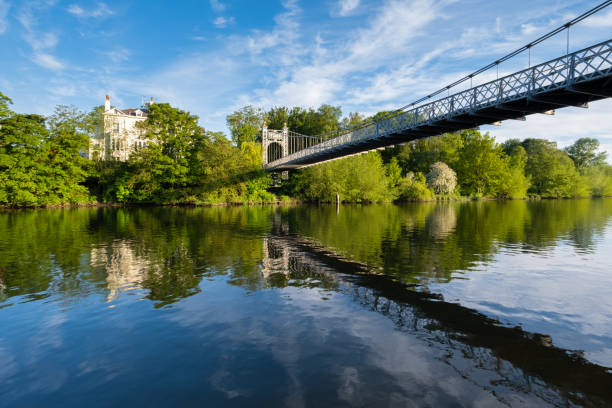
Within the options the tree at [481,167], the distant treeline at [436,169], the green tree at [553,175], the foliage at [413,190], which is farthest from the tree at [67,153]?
the green tree at [553,175]

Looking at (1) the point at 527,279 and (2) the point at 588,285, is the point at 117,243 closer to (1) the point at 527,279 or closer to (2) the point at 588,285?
(1) the point at 527,279

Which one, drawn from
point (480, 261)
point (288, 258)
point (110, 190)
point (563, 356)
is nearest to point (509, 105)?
point (480, 261)

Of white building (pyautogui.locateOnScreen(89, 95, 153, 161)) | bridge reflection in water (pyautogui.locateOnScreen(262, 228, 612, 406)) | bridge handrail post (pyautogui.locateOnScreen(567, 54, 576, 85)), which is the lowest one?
bridge reflection in water (pyautogui.locateOnScreen(262, 228, 612, 406))

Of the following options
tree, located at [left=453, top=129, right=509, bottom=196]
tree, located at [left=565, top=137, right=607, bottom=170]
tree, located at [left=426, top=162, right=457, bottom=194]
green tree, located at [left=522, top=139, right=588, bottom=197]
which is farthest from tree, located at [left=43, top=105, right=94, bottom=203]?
tree, located at [left=565, top=137, right=607, bottom=170]

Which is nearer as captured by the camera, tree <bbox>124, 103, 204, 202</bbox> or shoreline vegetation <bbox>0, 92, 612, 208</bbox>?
shoreline vegetation <bbox>0, 92, 612, 208</bbox>

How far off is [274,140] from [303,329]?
63.3 metres

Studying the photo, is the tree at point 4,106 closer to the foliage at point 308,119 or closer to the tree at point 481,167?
the foliage at point 308,119

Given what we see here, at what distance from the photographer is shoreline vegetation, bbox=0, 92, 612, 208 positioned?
1763 inches

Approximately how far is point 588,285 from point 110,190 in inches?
2350

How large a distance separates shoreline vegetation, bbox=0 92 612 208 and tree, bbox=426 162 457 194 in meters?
0.22

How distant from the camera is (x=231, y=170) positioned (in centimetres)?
5472

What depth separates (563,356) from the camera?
5.80 metres

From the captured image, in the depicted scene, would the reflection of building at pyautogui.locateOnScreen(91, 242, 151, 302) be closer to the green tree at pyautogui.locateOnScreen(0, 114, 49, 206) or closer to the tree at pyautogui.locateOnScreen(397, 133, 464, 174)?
the green tree at pyautogui.locateOnScreen(0, 114, 49, 206)

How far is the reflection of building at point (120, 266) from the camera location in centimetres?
962
